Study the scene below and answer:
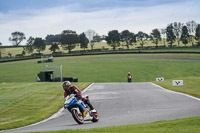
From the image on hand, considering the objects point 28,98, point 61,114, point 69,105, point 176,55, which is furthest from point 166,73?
point 69,105

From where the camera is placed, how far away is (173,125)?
11219 mm

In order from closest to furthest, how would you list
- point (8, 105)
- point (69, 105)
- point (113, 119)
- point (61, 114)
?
point (69, 105) < point (113, 119) < point (61, 114) < point (8, 105)

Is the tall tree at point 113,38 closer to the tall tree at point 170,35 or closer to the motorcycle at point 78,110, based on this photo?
the tall tree at point 170,35

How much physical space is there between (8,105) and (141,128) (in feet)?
37.3

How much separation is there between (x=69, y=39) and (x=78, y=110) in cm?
15616

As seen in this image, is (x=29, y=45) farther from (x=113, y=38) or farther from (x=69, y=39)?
(x=113, y=38)

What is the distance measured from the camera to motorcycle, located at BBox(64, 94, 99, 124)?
12883 millimetres

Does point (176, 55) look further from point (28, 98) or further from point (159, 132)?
point (159, 132)

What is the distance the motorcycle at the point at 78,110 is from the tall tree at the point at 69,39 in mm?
153998

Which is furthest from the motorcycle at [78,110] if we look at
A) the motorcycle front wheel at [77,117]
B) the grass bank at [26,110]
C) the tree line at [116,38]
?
the tree line at [116,38]

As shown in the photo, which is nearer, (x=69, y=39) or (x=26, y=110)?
(x=26, y=110)

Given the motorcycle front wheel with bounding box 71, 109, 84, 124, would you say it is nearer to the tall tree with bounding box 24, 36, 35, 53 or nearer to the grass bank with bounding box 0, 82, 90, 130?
the grass bank with bounding box 0, 82, 90, 130

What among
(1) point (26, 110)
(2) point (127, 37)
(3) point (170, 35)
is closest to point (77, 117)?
(1) point (26, 110)

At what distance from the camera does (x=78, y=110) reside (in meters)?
13.0
